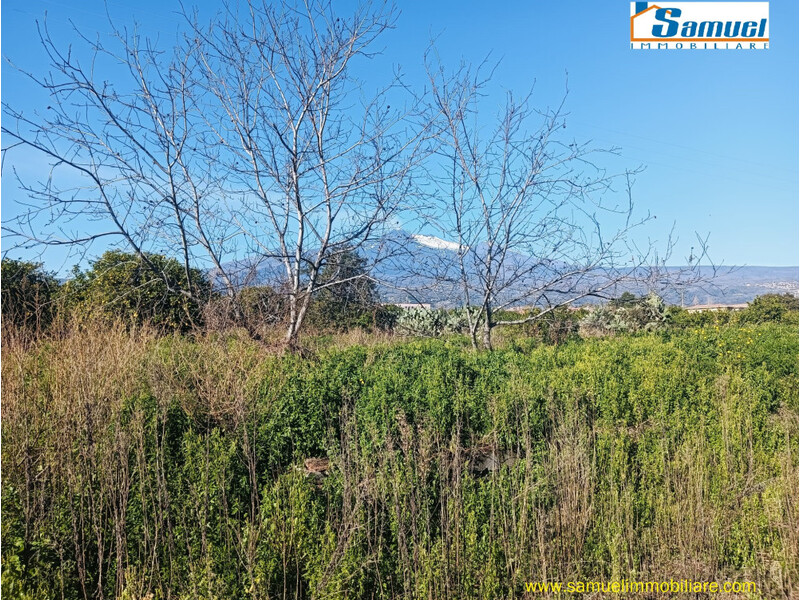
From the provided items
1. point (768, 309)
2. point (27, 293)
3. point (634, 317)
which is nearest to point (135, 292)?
point (27, 293)

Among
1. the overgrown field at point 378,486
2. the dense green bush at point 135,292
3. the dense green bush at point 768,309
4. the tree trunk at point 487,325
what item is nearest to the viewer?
the overgrown field at point 378,486

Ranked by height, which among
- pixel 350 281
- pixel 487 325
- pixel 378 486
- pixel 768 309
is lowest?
pixel 378 486

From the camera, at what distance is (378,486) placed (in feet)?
12.0

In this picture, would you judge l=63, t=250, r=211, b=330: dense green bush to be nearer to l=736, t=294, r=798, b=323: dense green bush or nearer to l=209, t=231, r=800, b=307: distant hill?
l=209, t=231, r=800, b=307: distant hill

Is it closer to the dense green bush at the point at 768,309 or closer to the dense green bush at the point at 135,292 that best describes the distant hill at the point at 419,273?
the dense green bush at the point at 135,292

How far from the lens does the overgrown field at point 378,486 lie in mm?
2961

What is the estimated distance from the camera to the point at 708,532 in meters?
3.33

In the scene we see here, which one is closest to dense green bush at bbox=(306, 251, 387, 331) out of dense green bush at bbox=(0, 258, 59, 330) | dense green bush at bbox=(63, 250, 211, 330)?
dense green bush at bbox=(63, 250, 211, 330)

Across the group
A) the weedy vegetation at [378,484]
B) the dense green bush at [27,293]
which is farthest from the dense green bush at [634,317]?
the dense green bush at [27,293]

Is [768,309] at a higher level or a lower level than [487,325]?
lower

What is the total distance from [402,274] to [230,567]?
221 inches

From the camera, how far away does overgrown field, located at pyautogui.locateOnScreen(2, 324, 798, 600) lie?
2961mm

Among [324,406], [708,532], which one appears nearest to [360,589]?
[708,532]

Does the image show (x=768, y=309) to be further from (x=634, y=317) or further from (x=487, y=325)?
(x=487, y=325)
